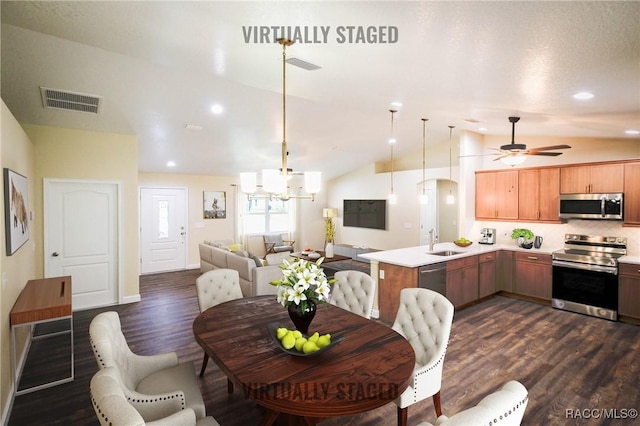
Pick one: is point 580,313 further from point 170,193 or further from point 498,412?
point 170,193

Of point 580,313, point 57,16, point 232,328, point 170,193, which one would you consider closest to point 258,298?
point 232,328

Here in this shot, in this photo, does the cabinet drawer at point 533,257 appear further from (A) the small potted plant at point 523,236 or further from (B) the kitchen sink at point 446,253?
(B) the kitchen sink at point 446,253

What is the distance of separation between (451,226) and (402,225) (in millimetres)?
1442

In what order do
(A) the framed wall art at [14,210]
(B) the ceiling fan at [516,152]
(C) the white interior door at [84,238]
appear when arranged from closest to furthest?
(A) the framed wall art at [14,210]
(B) the ceiling fan at [516,152]
(C) the white interior door at [84,238]

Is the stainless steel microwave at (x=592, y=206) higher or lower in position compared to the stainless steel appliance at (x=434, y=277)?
higher

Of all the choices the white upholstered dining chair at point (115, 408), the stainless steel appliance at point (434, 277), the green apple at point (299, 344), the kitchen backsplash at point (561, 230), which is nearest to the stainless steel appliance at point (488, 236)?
the kitchen backsplash at point (561, 230)

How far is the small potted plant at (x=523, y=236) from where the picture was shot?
18.4ft

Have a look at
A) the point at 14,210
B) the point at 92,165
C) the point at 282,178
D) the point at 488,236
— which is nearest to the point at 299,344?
the point at 282,178

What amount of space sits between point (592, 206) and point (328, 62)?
4614mm

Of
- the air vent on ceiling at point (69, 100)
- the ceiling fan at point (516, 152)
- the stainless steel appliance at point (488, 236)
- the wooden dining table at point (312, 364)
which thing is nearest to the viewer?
the wooden dining table at point (312, 364)

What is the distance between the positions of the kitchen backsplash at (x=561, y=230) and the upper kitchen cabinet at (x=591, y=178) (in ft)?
1.75

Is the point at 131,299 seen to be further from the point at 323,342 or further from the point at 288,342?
the point at 323,342

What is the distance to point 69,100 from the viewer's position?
403 centimetres

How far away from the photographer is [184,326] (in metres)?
4.38
